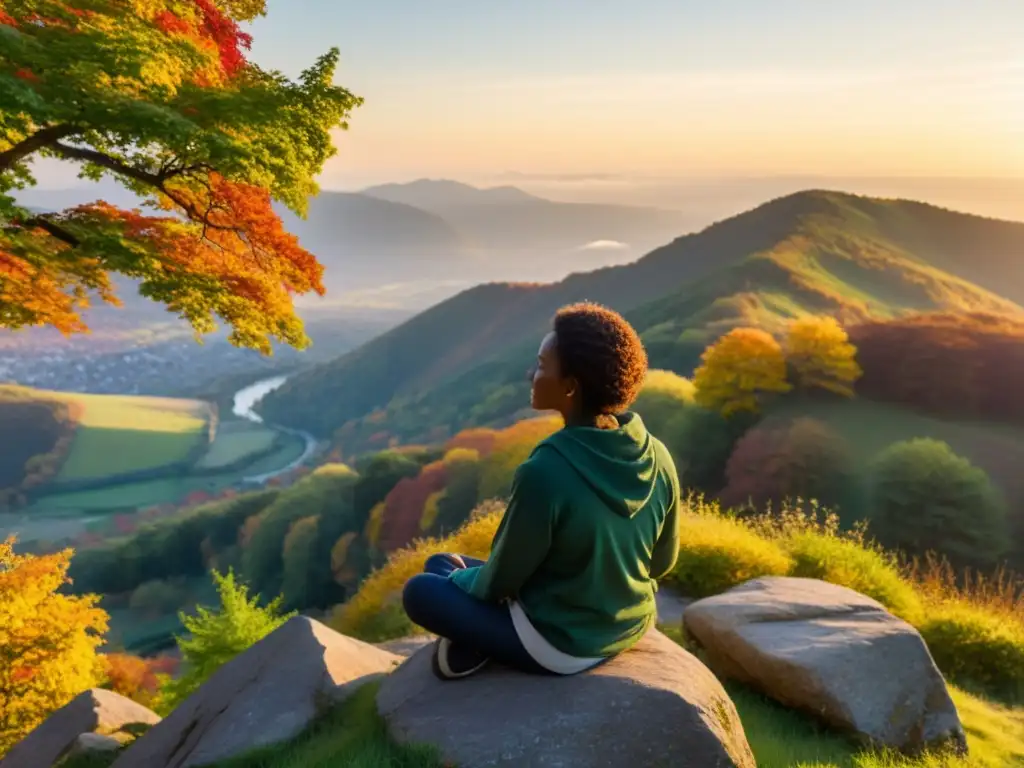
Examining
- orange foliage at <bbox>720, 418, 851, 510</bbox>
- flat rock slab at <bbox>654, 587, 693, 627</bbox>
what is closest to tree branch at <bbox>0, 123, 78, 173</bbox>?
flat rock slab at <bbox>654, 587, 693, 627</bbox>

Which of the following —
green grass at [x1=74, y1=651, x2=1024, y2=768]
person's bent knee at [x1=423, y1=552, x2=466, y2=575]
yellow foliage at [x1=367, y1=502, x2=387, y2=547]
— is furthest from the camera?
yellow foliage at [x1=367, y1=502, x2=387, y2=547]

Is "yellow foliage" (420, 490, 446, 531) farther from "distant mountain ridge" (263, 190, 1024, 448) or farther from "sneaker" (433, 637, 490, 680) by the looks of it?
"sneaker" (433, 637, 490, 680)

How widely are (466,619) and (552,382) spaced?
157 centimetres

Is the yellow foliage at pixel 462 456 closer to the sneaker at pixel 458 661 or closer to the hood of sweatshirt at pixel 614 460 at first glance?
the sneaker at pixel 458 661

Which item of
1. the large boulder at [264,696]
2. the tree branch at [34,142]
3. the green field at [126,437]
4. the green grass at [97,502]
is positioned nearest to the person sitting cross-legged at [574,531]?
the large boulder at [264,696]

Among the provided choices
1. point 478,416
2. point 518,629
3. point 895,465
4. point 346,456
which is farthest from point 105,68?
point 346,456

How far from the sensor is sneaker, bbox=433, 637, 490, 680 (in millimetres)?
4285

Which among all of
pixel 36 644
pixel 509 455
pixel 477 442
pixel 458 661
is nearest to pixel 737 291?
pixel 477 442

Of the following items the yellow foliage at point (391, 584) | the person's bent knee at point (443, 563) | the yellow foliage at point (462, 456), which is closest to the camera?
the person's bent knee at point (443, 563)

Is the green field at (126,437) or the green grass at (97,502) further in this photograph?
the green field at (126,437)

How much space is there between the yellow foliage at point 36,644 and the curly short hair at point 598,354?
59.1 feet

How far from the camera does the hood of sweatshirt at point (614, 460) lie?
11.6 ft

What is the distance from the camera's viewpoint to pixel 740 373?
3591 cm

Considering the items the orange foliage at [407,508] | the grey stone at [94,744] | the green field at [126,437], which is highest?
the grey stone at [94,744]
